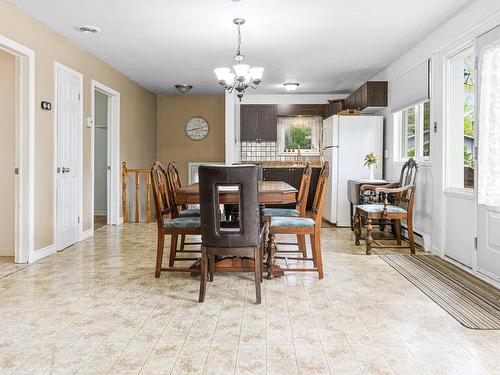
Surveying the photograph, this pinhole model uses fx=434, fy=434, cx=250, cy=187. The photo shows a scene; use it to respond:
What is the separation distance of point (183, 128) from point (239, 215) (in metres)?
6.62

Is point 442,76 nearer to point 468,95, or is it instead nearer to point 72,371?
point 468,95

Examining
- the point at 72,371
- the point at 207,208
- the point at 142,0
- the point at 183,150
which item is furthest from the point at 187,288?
the point at 183,150

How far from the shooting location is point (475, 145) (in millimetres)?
3699

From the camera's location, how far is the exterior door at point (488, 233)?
345 centimetres

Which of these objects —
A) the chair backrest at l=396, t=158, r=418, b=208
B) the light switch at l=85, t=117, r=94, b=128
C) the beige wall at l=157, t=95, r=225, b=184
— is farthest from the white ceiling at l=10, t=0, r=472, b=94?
the beige wall at l=157, t=95, r=225, b=184

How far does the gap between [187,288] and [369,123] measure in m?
4.49

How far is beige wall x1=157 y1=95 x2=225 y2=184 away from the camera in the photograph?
9.12 m

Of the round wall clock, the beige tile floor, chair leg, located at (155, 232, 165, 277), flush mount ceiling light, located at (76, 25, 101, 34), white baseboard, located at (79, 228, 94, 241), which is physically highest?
flush mount ceiling light, located at (76, 25, 101, 34)

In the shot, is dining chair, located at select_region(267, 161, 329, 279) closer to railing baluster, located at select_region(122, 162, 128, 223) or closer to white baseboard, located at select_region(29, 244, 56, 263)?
white baseboard, located at select_region(29, 244, 56, 263)

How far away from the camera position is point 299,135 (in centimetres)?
924

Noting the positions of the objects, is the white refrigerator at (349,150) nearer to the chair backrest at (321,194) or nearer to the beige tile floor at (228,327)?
the beige tile floor at (228,327)

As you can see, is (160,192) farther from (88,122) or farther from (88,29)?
(88,122)

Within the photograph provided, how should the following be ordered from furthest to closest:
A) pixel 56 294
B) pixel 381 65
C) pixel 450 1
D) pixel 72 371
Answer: pixel 381 65 → pixel 450 1 → pixel 56 294 → pixel 72 371

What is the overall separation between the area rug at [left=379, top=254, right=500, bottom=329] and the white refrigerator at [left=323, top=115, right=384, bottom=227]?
7.53 feet
